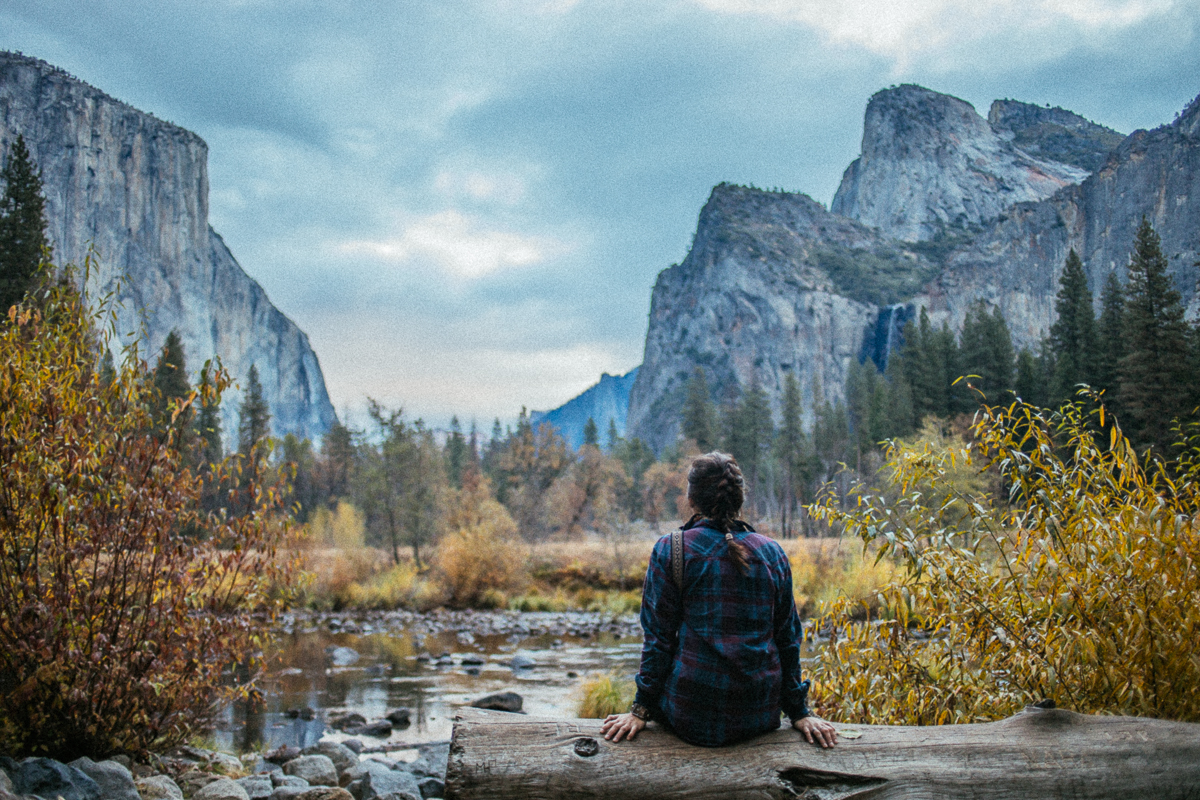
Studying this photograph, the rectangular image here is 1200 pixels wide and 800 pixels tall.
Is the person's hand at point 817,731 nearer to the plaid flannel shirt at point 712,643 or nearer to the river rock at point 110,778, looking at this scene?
the plaid flannel shirt at point 712,643

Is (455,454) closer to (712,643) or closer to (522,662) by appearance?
(522,662)

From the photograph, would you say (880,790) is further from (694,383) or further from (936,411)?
(694,383)

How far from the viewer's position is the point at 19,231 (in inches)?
1046

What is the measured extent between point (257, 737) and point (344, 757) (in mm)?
2927

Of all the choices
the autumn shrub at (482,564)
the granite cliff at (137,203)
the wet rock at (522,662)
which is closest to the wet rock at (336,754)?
the wet rock at (522,662)

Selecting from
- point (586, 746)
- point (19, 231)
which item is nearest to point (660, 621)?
point (586, 746)

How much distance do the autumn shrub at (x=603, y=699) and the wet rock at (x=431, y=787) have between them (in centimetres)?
330

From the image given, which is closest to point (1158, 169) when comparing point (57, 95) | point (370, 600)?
point (370, 600)

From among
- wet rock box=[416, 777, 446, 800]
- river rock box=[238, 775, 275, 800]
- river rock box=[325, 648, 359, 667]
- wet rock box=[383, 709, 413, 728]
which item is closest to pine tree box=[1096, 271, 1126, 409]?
river rock box=[325, 648, 359, 667]

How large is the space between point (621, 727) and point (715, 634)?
57 cm

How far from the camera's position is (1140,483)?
4059 mm

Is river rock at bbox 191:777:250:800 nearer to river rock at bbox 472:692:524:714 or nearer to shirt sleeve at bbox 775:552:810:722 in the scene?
shirt sleeve at bbox 775:552:810:722

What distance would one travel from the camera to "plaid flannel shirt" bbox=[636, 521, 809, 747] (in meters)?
3.01

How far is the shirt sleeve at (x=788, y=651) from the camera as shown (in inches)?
125
